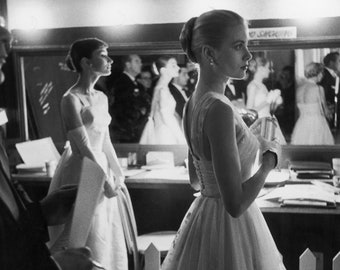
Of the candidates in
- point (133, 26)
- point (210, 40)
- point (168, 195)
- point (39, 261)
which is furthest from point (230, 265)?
point (133, 26)

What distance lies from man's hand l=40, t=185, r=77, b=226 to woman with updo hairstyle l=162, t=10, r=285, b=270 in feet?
1.72

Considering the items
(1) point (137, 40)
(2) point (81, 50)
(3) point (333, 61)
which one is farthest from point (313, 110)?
(2) point (81, 50)

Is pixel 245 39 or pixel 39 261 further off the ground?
pixel 245 39

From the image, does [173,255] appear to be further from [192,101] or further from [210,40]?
[210,40]

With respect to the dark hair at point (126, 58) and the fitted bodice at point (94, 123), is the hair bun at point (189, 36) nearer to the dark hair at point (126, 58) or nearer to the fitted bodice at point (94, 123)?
the fitted bodice at point (94, 123)

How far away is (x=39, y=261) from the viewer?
0.72m

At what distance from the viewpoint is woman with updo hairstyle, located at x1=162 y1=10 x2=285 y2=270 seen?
133 centimetres

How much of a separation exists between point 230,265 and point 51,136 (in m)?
2.47

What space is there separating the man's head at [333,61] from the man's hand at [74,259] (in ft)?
8.58

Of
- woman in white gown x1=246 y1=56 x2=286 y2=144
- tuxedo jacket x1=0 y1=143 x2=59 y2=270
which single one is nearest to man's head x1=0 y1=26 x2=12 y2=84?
tuxedo jacket x1=0 y1=143 x2=59 y2=270

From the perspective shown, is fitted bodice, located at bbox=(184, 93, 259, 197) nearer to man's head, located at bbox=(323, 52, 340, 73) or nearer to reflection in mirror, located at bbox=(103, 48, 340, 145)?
reflection in mirror, located at bbox=(103, 48, 340, 145)

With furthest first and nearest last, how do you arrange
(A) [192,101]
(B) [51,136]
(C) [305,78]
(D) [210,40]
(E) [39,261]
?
(B) [51,136], (C) [305,78], (A) [192,101], (D) [210,40], (E) [39,261]

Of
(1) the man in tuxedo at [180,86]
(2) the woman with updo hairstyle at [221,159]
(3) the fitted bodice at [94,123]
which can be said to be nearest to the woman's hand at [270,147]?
(2) the woman with updo hairstyle at [221,159]

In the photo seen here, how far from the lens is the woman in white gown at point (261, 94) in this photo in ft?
10.3
